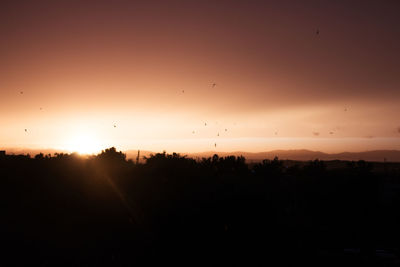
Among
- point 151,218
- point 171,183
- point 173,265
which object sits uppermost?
point 171,183

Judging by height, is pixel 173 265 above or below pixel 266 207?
below

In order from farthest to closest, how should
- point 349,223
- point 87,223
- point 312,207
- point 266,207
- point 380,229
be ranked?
point 312,207, point 349,223, point 380,229, point 87,223, point 266,207

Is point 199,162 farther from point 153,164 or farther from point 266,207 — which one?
point 266,207

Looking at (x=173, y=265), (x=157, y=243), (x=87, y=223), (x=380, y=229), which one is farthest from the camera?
(x=380, y=229)

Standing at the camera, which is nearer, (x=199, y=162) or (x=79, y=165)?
(x=79, y=165)

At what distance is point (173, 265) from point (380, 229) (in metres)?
16.7

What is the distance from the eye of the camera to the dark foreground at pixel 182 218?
16.9m

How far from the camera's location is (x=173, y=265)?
1567 centimetres

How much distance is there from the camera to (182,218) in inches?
742

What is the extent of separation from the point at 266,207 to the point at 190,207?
453cm

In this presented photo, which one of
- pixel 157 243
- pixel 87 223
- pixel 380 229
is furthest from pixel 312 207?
pixel 87 223

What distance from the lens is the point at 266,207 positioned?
19.6 meters

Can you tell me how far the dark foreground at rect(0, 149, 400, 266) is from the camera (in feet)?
55.5

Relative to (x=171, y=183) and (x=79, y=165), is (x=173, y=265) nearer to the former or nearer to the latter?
(x=171, y=183)
